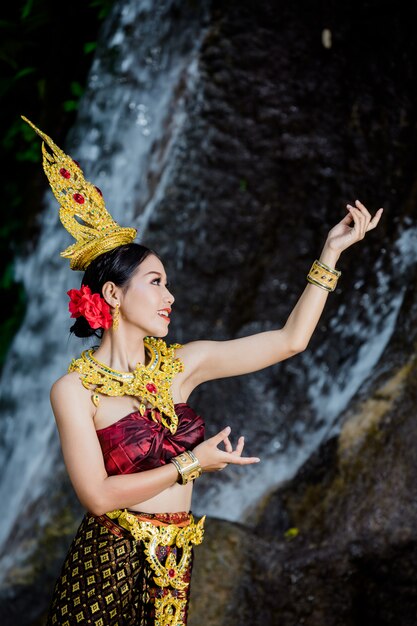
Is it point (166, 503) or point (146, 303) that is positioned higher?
point (146, 303)

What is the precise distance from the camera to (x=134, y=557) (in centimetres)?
273

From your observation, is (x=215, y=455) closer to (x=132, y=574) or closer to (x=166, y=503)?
(x=166, y=503)

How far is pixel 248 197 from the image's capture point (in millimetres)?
5316

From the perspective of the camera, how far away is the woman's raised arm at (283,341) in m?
2.77

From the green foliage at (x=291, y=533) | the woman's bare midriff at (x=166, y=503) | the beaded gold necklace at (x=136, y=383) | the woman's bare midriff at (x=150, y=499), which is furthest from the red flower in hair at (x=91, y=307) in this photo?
the green foliage at (x=291, y=533)

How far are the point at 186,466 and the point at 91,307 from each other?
536 mm

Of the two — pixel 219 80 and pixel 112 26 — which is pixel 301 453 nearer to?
pixel 219 80

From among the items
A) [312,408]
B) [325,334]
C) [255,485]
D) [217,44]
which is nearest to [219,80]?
[217,44]

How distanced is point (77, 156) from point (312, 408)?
217 cm

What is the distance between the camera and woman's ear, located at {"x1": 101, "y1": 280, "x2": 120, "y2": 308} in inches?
109

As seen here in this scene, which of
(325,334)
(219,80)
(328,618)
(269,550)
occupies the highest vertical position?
(219,80)

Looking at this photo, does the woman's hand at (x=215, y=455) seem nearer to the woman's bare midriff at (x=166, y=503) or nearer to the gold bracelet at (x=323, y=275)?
the woman's bare midriff at (x=166, y=503)

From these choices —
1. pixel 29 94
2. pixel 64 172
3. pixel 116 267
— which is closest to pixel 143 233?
pixel 29 94

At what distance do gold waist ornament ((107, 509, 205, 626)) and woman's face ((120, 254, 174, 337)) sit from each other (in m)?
0.54
